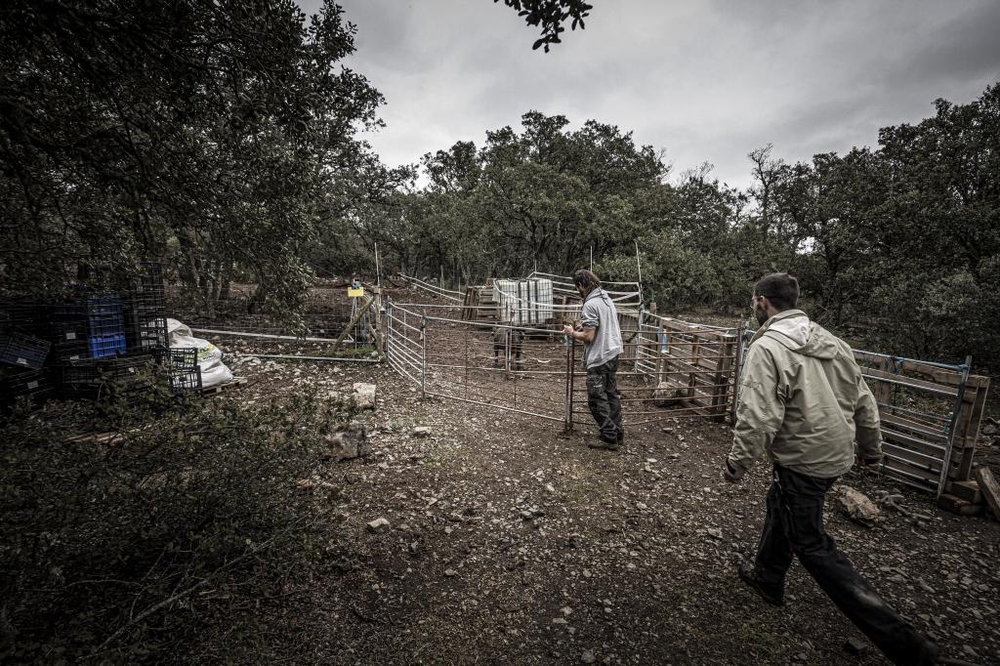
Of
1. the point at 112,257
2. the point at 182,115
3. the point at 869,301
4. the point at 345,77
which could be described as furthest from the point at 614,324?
the point at 869,301

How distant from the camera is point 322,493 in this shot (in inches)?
155

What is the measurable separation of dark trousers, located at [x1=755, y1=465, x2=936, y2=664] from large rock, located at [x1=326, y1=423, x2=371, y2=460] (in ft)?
12.6

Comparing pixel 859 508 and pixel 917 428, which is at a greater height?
pixel 917 428

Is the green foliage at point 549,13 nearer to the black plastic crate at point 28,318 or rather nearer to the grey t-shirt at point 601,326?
the grey t-shirt at point 601,326

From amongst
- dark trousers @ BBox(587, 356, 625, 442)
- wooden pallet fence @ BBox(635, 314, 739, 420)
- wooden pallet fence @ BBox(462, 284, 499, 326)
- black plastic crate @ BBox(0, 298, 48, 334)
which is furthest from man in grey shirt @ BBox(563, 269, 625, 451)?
wooden pallet fence @ BBox(462, 284, 499, 326)

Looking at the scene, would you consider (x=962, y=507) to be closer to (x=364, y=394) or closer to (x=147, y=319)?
(x=364, y=394)

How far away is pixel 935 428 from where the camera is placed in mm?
4457

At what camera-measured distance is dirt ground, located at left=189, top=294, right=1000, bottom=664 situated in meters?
2.56

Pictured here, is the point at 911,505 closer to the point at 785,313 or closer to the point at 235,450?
the point at 785,313

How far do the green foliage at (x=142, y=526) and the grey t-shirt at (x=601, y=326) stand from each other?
2943 mm

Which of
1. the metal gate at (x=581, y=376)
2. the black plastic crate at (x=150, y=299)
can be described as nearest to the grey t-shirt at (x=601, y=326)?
the metal gate at (x=581, y=376)

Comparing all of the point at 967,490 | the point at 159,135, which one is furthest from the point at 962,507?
the point at 159,135

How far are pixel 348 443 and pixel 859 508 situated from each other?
4976mm

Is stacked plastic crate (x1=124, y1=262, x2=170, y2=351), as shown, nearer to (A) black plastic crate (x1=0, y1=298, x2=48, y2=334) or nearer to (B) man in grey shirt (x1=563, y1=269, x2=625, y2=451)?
(A) black plastic crate (x1=0, y1=298, x2=48, y2=334)
